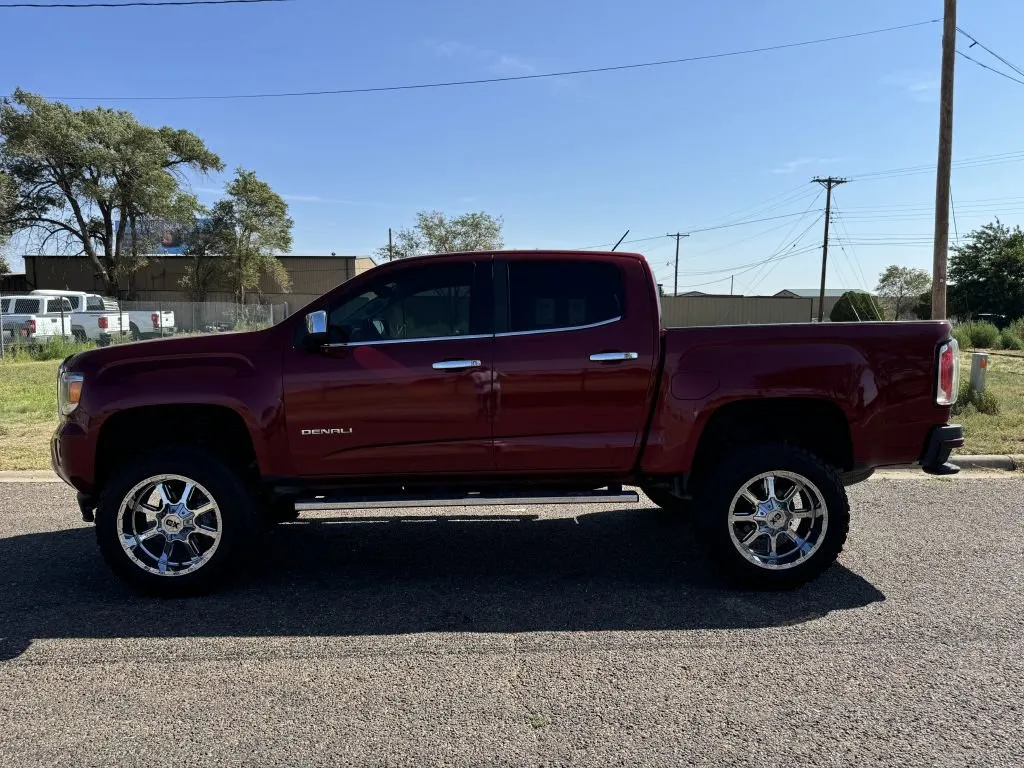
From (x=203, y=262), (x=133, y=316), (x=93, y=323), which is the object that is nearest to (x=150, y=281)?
(x=203, y=262)

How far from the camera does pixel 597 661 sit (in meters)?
3.47

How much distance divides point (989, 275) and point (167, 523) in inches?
2374

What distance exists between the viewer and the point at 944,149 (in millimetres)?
11500

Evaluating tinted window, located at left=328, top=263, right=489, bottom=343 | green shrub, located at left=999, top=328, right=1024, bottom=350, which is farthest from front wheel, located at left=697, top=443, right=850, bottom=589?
green shrub, located at left=999, top=328, right=1024, bottom=350

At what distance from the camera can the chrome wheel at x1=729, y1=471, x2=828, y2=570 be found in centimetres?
429

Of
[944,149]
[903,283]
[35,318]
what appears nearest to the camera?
[944,149]

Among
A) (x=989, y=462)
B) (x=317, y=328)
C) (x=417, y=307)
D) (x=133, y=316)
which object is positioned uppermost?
(x=133, y=316)

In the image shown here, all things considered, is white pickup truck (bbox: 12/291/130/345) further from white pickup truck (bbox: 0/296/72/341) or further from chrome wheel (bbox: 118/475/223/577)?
chrome wheel (bbox: 118/475/223/577)

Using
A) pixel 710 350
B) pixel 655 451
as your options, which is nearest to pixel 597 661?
pixel 655 451

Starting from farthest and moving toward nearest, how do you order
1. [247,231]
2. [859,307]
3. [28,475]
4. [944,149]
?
[247,231], [859,307], [944,149], [28,475]

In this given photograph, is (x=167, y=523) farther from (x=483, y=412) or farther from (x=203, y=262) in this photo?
(x=203, y=262)

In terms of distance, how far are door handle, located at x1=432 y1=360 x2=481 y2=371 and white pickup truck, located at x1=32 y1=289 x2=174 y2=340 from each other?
79.5ft

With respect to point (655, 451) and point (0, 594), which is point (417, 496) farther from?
point (0, 594)

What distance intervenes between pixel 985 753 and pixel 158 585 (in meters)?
4.05
